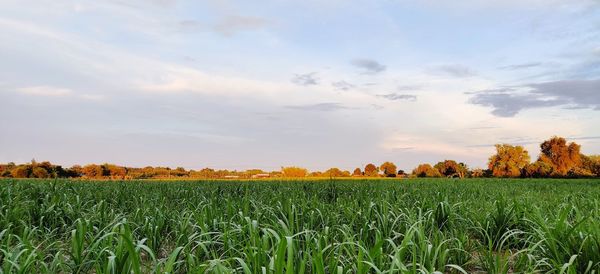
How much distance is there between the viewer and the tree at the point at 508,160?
57.5 meters

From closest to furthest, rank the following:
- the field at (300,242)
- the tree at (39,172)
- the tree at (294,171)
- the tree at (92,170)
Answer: the field at (300,242)
the tree at (39,172)
the tree at (92,170)
the tree at (294,171)

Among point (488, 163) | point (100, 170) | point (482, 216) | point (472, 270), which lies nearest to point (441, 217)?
point (482, 216)

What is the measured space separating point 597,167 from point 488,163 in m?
17.9

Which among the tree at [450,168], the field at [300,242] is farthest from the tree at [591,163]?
the field at [300,242]

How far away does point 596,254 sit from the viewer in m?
4.02

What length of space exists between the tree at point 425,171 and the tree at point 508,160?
340 inches

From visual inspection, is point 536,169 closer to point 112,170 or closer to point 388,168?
point 388,168

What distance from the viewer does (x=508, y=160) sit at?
192 feet

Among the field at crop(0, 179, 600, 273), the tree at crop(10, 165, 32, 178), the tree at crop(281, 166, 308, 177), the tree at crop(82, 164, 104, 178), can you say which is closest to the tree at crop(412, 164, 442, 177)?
the tree at crop(281, 166, 308, 177)

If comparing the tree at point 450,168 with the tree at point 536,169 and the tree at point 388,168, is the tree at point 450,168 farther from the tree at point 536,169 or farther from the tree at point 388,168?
the tree at point 536,169

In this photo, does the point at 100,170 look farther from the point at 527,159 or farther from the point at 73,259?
the point at 527,159

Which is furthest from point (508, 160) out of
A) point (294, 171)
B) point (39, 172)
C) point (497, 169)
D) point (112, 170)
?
point (39, 172)

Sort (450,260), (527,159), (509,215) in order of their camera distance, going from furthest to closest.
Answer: (527,159), (509,215), (450,260)

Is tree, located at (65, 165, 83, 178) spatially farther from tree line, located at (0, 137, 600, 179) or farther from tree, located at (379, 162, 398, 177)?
tree, located at (379, 162, 398, 177)
